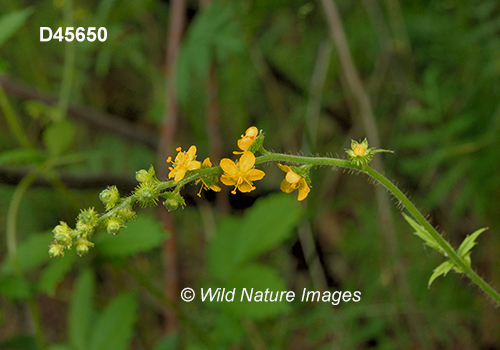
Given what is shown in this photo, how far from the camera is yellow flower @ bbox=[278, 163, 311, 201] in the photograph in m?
1.66

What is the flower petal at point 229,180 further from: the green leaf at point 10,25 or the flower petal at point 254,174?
the green leaf at point 10,25

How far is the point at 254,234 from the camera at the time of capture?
10.5 feet

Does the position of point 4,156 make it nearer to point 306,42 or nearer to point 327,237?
point 306,42

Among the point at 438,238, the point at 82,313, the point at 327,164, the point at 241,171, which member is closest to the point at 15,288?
the point at 82,313

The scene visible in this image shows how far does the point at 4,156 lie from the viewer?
2.59m

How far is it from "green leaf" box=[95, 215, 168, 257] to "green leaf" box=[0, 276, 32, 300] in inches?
18.2

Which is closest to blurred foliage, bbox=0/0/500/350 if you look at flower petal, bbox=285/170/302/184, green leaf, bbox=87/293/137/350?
green leaf, bbox=87/293/137/350

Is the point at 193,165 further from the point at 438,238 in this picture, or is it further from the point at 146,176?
the point at 438,238

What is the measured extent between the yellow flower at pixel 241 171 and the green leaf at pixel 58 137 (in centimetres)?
187

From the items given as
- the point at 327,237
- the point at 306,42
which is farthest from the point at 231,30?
the point at 327,237
